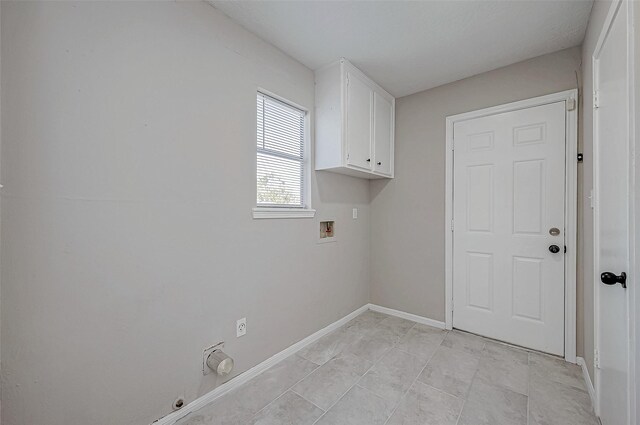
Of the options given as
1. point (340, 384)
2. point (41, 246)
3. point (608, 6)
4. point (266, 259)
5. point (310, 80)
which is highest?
point (310, 80)

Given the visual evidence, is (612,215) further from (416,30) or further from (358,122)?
(358,122)

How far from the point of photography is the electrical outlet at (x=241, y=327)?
6.24 ft

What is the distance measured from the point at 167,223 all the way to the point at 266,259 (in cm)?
79

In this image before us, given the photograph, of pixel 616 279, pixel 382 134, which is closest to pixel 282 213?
pixel 382 134

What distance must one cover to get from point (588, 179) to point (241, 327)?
268 cm

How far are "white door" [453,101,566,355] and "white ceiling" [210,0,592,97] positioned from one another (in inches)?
22.1

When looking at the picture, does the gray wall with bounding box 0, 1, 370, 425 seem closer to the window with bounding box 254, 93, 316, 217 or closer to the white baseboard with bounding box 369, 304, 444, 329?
the window with bounding box 254, 93, 316, 217

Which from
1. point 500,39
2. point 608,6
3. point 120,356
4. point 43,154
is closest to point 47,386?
point 120,356

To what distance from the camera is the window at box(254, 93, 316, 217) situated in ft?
6.91

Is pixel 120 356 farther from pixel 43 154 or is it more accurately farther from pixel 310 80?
pixel 310 80

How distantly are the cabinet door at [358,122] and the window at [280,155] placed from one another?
44cm

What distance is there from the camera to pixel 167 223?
1536 millimetres

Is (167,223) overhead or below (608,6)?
below

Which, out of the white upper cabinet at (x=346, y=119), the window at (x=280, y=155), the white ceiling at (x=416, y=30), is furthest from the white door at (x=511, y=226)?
the window at (x=280, y=155)
